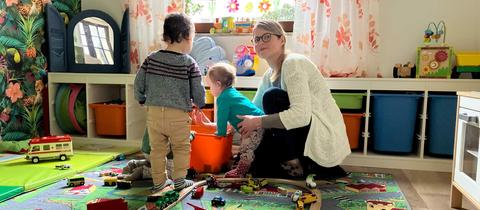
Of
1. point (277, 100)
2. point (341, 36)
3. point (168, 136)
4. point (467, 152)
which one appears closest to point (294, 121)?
point (277, 100)

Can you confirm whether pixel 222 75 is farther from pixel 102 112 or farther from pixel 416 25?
pixel 416 25

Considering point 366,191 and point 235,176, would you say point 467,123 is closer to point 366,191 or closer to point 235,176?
point 366,191

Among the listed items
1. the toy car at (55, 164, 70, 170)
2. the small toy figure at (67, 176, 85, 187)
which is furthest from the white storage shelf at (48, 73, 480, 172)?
the small toy figure at (67, 176, 85, 187)

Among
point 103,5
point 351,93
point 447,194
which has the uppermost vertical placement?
point 103,5

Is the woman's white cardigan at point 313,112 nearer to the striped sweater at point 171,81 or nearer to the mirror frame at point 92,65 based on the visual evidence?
the striped sweater at point 171,81

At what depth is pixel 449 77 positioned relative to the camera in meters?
2.30

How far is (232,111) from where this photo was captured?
1.97 m

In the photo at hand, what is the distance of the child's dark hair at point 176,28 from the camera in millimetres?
1700

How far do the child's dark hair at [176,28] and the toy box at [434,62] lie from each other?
150 cm

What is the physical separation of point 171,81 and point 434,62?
1.65 metres

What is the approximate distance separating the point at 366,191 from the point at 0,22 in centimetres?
249

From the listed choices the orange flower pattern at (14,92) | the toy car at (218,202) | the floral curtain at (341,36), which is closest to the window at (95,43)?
the orange flower pattern at (14,92)

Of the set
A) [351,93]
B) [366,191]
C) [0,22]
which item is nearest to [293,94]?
[366,191]

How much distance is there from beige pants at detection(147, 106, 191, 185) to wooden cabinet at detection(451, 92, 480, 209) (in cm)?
117
